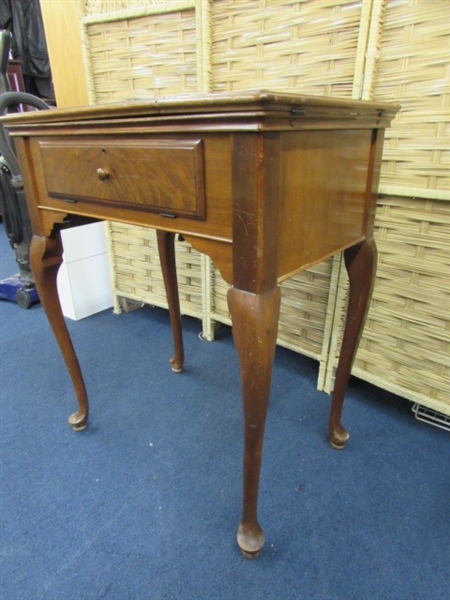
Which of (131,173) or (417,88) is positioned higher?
(417,88)

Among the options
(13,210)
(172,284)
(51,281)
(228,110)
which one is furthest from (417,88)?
(13,210)

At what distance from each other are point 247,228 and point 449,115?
58cm

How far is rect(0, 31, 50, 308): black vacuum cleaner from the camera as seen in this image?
1525 millimetres

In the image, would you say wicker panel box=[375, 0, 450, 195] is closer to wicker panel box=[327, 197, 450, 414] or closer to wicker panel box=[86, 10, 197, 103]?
wicker panel box=[327, 197, 450, 414]

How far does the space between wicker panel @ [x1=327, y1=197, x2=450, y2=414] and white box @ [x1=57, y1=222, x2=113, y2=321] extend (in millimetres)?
1021

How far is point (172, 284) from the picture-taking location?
124 centimetres

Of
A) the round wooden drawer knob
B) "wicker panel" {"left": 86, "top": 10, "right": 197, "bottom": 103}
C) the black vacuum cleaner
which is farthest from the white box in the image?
the round wooden drawer knob

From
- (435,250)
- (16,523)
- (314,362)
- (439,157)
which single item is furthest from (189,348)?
(439,157)

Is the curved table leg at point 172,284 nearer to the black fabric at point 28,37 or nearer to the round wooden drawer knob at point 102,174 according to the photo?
the round wooden drawer knob at point 102,174

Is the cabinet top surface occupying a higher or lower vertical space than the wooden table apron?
higher

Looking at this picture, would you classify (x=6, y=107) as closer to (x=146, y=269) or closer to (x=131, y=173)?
(x=146, y=269)

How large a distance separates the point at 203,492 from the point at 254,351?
467mm

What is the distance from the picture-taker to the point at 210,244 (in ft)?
2.00

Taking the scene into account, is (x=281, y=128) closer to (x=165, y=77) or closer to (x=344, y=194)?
(x=344, y=194)
